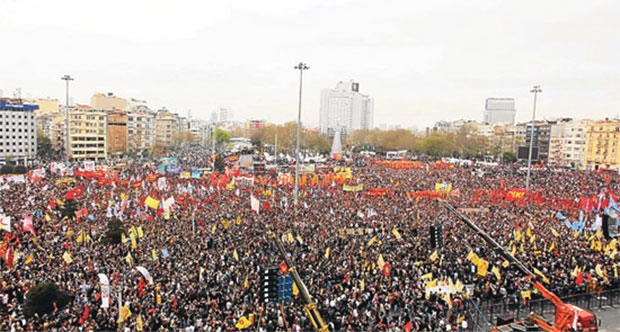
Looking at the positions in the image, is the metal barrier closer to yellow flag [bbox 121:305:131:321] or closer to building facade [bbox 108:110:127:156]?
yellow flag [bbox 121:305:131:321]

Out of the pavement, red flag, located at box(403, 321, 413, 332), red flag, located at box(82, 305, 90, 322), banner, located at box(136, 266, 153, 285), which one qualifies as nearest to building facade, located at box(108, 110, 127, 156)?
banner, located at box(136, 266, 153, 285)

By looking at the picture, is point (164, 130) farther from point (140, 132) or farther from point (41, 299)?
point (41, 299)

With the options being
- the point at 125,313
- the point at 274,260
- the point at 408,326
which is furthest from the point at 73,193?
the point at 408,326

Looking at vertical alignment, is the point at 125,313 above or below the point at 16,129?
below

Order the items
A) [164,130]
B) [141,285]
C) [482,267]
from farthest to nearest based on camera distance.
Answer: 1. [164,130]
2. [482,267]
3. [141,285]

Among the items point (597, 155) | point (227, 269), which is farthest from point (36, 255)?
point (597, 155)

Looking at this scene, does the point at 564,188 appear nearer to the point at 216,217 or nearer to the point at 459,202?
the point at 459,202

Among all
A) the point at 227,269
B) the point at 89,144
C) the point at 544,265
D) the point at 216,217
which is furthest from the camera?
the point at 89,144
